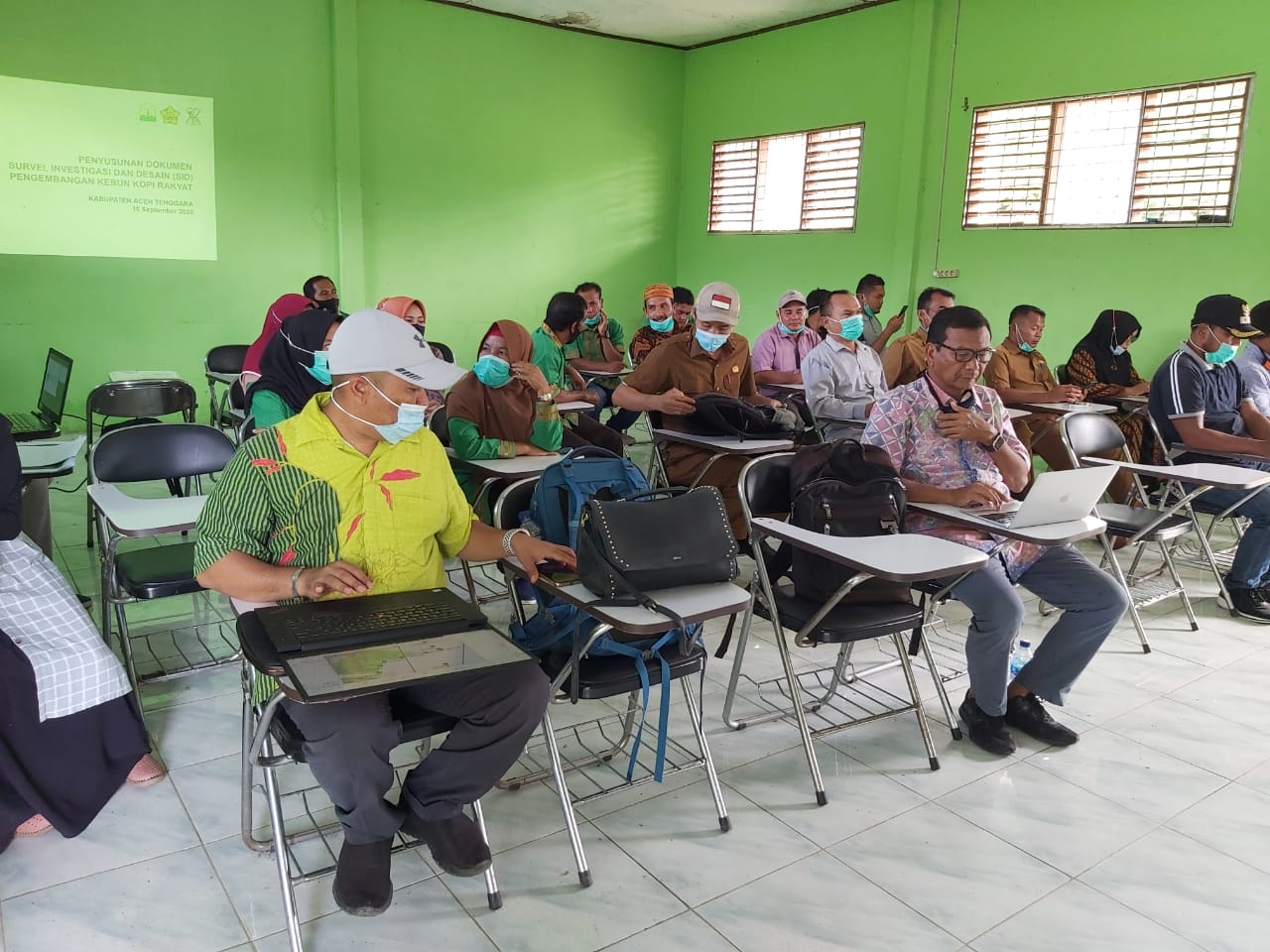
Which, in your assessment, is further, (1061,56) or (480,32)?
(480,32)

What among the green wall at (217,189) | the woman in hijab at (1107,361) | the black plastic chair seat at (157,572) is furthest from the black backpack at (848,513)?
the green wall at (217,189)

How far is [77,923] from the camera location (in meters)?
1.87

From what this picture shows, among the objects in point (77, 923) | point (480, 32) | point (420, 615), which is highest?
point (480, 32)

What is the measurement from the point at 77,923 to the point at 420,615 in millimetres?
922

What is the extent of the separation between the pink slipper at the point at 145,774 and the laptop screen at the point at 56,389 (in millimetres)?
2074

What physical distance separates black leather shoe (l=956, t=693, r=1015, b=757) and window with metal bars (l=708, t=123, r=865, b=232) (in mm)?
5972

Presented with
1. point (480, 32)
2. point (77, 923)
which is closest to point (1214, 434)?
point (77, 923)

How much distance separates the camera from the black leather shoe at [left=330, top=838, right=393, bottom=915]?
1807 millimetres

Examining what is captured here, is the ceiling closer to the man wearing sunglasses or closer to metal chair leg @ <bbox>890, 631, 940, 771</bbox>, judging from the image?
the man wearing sunglasses

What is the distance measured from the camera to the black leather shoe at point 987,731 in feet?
8.95

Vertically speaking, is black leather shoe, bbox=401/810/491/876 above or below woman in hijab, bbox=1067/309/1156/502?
below

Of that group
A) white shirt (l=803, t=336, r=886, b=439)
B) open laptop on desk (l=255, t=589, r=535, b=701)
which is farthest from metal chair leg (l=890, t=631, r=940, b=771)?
white shirt (l=803, t=336, r=886, b=439)

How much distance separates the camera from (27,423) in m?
3.77

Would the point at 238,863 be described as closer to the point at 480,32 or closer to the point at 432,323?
the point at 432,323
